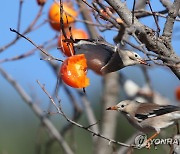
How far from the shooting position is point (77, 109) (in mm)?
4188

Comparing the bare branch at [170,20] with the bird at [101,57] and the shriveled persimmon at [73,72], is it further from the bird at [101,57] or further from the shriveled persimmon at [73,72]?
the shriveled persimmon at [73,72]

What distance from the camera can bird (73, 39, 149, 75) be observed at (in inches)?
100

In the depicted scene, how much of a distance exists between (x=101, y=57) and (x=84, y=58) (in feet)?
0.26

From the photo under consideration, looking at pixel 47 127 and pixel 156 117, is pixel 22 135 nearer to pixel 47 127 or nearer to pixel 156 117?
pixel 47 127

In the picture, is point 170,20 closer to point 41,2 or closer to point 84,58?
point 84,58

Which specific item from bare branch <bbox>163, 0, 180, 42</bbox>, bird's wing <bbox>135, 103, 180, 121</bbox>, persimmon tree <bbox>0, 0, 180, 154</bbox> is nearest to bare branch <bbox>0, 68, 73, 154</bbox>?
persimmon tree <bbox>0, 0, 180, 154</bbox>

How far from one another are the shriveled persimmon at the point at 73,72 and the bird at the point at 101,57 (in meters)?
0.08

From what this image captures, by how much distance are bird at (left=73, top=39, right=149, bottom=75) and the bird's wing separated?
392mm

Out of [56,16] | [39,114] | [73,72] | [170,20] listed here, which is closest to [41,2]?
[56,16]

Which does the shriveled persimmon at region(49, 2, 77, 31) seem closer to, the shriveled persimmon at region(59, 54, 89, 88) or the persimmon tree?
the persimmon tree

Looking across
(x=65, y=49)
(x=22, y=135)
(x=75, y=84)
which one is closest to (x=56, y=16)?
(x=65, y=49)

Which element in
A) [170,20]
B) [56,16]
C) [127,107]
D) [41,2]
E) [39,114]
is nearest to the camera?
[170,20]

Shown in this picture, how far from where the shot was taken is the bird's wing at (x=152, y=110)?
290cm

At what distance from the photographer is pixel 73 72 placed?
8.10 ft
